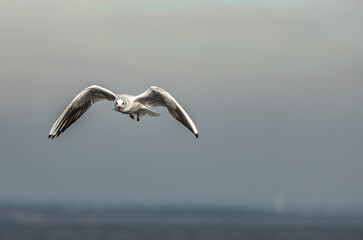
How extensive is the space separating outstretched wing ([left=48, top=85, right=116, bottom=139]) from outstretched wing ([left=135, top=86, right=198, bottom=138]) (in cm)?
281

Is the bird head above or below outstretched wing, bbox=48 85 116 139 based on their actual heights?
below

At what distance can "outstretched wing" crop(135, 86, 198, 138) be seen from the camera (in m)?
38.2

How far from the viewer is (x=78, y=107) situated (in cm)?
4362

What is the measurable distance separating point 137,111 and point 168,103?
7.67 ft

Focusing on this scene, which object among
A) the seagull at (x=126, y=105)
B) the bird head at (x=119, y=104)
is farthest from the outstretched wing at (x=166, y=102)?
the bird head at (x=119, y=104)

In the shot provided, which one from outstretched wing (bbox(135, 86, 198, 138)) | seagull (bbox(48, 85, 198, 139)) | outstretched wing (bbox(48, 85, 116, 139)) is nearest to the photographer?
outstretched wing (bbox(135, 86, 198, 138))

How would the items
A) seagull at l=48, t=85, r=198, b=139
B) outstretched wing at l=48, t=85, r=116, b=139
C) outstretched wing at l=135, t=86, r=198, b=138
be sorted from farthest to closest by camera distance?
1. outstretched wing at l=48, t=85, r=116, b=139
2. seagull at l=48, t=85, r=198, b=139
3. outstretched wing at l=135, t=86, r=198, b=138

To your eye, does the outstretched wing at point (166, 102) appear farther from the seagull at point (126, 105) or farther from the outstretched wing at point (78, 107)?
the outstretched wing at point (78, 107)

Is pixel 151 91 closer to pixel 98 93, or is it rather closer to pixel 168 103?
pixel 168 103

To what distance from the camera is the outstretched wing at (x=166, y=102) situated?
1506 inches

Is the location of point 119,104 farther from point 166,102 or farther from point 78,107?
point 78,107

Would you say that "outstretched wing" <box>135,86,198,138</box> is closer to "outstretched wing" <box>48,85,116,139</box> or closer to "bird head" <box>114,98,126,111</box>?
"bird head" <box>114,98,126,111</box>

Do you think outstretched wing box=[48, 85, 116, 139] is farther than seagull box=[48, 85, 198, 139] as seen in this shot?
Yes

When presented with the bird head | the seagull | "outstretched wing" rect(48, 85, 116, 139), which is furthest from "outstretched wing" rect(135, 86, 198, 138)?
"outstretched wing" rect(48, 85, 116, 139)
